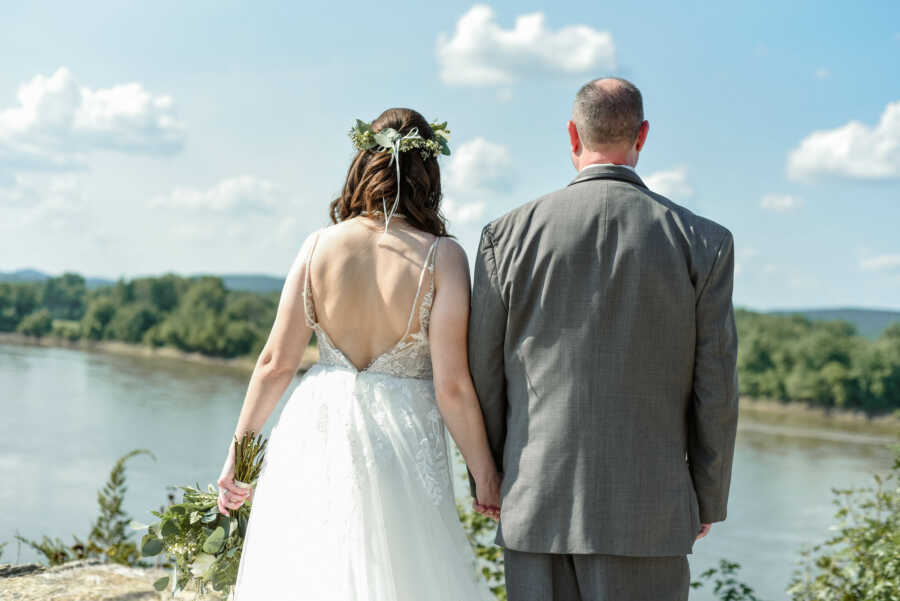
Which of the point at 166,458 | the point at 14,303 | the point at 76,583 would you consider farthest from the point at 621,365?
the point at 14,303

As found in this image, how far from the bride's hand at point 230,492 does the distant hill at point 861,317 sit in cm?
4417

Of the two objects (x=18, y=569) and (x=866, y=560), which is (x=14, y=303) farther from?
(x=866, y=560)

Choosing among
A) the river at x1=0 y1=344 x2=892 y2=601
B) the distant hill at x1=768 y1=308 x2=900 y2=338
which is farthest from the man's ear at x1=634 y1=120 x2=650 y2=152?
the distant hill at x1=768 y1=308 x2=900 y2=338

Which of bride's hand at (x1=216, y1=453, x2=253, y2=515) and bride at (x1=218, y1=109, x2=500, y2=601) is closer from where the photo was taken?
bride at (x1=218, y1=109, x2=500, y2=601)

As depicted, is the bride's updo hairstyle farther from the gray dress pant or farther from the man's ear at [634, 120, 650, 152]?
the gray dress pant

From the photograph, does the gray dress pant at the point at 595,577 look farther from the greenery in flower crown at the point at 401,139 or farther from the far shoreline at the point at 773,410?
the far shoreline at the point at 773,410

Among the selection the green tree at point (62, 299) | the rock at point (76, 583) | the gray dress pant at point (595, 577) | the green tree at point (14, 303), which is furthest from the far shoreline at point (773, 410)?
the gray dress pant at point (595, 577)

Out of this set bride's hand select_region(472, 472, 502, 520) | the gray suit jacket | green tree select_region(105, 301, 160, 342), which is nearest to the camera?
the gray suit jacket

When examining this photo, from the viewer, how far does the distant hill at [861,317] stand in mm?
42666

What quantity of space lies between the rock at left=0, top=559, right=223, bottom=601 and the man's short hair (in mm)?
2204

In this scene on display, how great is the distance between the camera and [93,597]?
3.10 m

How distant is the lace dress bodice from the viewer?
6.65 feet

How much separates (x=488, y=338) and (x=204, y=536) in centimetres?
110

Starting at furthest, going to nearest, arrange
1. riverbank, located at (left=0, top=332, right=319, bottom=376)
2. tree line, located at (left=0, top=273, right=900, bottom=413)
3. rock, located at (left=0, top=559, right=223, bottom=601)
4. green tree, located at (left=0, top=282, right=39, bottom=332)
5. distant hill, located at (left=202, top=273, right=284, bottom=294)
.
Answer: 1. distant hill, located at (left=202, top=273, right=284, bottom=294)
2. green tree, located at (left=0, top=282, right=39, bottom=332)
3. riverbank, located at (left=0, top=332, right=319, bottom=376)
4. tree line, located at (left=0, top=273, right=900, bottom=413)
5. rock, located at (left=0, top=559, right=223, bottom=601)
